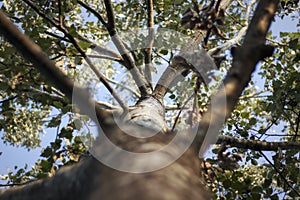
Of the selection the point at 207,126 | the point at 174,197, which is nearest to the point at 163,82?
the point at 207,126

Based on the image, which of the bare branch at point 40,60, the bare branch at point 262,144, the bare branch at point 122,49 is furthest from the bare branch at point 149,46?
the bare branch at point 40,60

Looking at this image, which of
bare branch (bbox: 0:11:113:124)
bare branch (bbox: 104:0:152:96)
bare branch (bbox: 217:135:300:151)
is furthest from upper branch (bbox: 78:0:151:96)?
bare branch (bbox: 0:11:113:124)

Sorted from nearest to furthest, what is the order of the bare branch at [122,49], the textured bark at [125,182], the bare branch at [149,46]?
the textured bark at [125,182], the bare branch at [122,49], the bare branch at [149,46]

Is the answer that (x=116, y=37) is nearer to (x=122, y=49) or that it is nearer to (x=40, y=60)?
(x=122, y=49)

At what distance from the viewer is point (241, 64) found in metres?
1.05

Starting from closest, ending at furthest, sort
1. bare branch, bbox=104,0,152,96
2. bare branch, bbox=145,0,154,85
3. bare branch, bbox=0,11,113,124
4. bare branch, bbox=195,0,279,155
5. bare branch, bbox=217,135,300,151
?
1. bare branch, bbox=195,0,279,155
2. bare branch, bbox=0,11,113,124
3. bare branch, bbox=217,135,300,151
4. bare branch, bbox=104,0,152,96
5. bare branch, bbox=145,0,154,85

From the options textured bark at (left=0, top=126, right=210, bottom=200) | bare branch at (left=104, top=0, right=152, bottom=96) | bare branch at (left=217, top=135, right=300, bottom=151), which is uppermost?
bare branch at (left=104, top=0, right=152, bottom=96)

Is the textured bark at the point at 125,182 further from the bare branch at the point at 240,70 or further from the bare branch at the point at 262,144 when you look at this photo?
the bare branch at the point at 262,144

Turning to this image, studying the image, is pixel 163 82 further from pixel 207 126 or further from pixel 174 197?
pixel 174 197

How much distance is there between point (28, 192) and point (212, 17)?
1347mm

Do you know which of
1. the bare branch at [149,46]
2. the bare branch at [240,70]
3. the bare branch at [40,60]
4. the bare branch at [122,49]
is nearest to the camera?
the bare branch at [240,70]

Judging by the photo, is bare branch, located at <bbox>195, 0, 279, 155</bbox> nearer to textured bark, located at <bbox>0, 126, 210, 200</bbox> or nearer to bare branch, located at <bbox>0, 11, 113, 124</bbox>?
textured bark, located at <bbox>0, 126, 210, 200</bbox>

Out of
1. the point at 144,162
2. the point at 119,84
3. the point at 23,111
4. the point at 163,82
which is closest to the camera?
the point at 144,162

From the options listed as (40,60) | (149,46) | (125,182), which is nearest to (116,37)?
(149,46)
